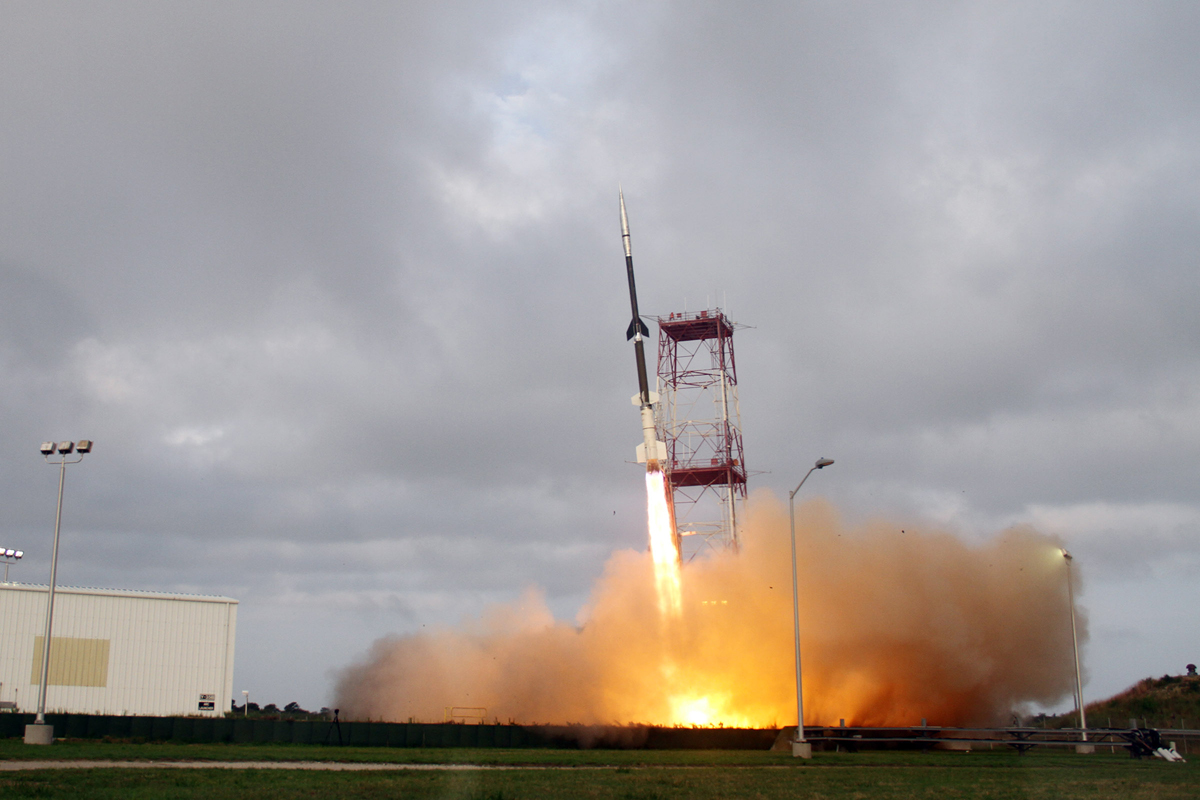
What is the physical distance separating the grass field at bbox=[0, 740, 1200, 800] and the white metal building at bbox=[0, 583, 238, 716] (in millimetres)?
29888

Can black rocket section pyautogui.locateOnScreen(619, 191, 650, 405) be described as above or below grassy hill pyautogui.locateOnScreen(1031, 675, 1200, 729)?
above

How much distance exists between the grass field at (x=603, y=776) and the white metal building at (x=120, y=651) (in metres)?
29.9

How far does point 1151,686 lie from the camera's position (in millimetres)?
Answer: 82500

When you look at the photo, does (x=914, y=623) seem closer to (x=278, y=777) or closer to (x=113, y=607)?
(x=278, y=777)

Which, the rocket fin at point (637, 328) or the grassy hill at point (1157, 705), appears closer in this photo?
the rocket fin at point (637, 328)

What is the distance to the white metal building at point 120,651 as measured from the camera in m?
66.6

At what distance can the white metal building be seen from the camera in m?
66.6

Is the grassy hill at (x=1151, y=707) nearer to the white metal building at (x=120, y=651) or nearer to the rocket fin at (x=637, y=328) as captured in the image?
the rocket fin at (x=637, y=328)

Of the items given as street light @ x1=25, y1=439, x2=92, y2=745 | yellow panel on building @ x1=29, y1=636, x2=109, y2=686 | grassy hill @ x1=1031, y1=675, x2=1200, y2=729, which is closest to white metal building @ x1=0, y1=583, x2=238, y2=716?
yellow panel on building @ x1=29, y1=636, x2=109, y2=686

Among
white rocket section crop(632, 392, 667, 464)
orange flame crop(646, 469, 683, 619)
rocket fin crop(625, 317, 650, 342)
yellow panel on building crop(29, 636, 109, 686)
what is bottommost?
yellow panel on building crop(29, 636, 109, 686)

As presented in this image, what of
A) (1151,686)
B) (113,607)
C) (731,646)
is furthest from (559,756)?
(1151,686)

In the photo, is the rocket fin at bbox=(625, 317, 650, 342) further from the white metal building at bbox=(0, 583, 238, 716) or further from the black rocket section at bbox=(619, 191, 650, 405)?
the white metal building at bbox=(0, 583, 238, 716)

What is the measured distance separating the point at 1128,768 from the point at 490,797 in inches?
987

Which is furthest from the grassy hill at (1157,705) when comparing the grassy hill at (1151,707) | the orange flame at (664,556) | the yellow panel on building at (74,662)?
the yellow panel on building at (74,662)
